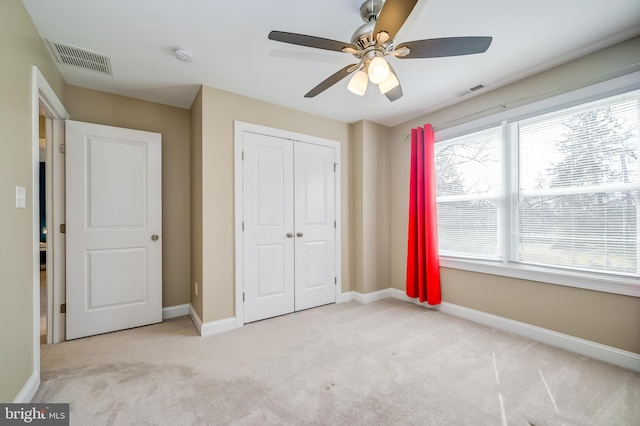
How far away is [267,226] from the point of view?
3.12m

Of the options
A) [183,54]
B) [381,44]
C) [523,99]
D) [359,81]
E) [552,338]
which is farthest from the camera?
[523,99]

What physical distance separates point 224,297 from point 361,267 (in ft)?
5.95

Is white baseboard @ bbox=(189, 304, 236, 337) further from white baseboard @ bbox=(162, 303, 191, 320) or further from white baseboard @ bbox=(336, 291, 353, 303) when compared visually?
white baseboard @ bbox=(336, 291, 353, 303)

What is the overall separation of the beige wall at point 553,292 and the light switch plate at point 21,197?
12.5 feet

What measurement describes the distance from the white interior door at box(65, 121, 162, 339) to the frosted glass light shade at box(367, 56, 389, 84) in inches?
99.1

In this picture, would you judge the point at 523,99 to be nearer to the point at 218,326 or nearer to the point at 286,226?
the point at 286,226

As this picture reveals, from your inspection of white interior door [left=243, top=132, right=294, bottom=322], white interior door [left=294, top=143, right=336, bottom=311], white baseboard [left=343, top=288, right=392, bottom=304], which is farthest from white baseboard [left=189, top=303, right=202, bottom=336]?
white baseboard [left=343, top=288, right=392, bottom=304]

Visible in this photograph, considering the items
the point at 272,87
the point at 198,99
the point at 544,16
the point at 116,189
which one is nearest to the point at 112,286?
the point at 116,189

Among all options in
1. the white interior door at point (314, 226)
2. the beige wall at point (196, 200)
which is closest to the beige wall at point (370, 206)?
the white interior door at point (314, 226)

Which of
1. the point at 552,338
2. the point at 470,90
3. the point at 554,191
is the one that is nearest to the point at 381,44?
the point at 470,90

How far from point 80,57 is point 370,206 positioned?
3327 mm

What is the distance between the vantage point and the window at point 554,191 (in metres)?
2.11

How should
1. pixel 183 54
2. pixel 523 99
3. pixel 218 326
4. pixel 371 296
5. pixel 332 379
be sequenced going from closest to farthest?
pixel 332 379 → pixel 183 54 → pixel 523 99 → pixel 218 326 → pixel 371 296

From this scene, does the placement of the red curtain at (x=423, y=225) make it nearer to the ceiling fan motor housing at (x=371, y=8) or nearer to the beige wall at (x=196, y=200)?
the ceiling fan motor housing at (x=371, y=8)
